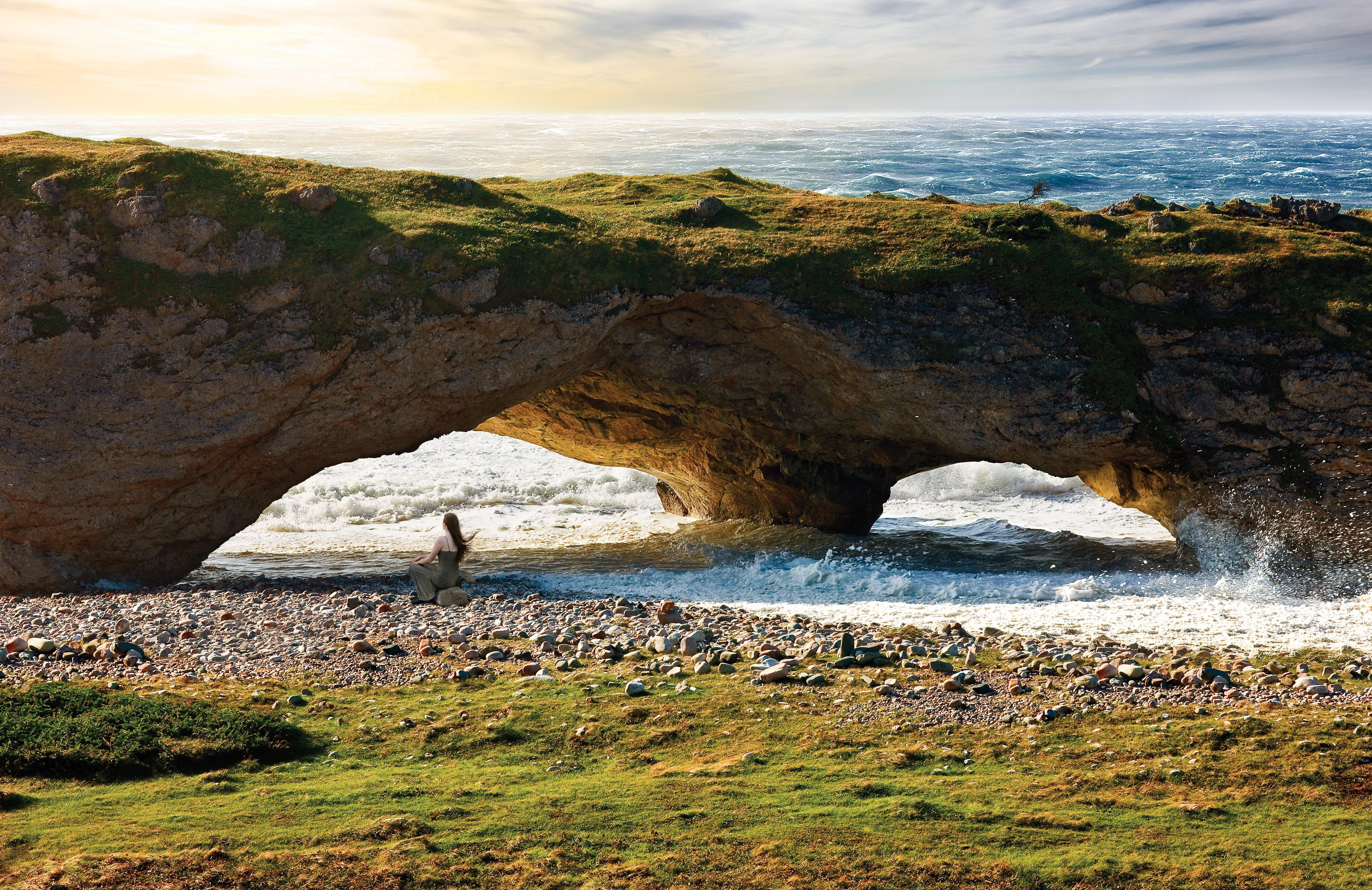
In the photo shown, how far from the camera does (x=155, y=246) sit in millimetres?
17188

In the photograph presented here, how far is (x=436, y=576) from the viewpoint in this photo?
16.6m

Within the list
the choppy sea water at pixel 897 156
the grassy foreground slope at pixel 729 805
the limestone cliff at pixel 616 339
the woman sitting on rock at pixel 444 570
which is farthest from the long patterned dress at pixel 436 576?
the choppy sea water at pixel 897 156

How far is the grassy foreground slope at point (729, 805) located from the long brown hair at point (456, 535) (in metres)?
5.67

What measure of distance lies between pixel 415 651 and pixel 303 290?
7.72 metres

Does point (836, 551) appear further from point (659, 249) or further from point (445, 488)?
point (445, 488)

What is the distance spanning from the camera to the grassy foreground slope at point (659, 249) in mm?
17484

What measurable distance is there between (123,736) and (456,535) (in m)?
7.50

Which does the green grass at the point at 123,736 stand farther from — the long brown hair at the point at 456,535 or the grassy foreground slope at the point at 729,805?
the long brown hair at the point at 456,535

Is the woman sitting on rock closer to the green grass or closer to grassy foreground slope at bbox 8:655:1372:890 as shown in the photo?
grassy foreground slope at bbox 8:655:1372:890

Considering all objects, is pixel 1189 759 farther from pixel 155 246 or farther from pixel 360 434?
pixel 155 246

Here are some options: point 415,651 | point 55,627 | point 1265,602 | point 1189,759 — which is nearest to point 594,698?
point 415,651

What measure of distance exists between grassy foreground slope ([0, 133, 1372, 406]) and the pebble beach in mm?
5318

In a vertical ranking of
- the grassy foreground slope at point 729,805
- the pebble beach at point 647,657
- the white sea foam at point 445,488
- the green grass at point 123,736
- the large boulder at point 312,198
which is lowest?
the white sea foam at point 445,488

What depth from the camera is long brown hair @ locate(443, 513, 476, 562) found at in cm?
1659
